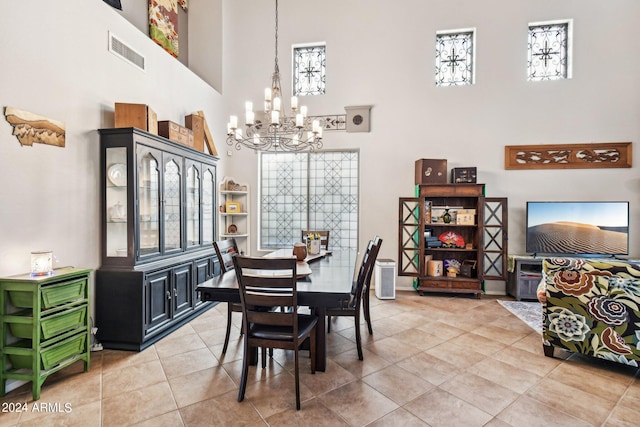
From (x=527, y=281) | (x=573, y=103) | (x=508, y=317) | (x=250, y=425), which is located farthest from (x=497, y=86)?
(x=250, y=425)

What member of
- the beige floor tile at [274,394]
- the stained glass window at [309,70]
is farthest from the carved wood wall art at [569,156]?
the beige floor tile at [274,394]

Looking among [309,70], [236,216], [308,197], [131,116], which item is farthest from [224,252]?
[309,70]

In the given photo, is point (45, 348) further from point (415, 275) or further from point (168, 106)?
point (415, 275)

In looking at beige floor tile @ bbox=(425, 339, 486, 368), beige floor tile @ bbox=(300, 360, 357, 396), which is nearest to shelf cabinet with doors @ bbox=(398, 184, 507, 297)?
beige floor tile @ bbox=(425, 339, 486, 368)

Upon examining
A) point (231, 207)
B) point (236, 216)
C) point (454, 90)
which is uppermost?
point (454, 90)

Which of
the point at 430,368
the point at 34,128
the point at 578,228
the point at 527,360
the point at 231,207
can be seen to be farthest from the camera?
the point at 231,207

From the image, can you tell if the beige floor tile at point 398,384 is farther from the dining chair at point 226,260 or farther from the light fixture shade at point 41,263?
the light fixture shade at point 41,263

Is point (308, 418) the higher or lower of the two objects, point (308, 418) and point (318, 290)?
the lower

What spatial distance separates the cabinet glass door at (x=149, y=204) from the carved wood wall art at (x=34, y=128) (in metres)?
0.62

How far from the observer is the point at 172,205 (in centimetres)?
330

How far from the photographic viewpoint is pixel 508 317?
3.64 meters

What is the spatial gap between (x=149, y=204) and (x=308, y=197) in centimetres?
275

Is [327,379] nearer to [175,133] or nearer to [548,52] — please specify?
[175,133]

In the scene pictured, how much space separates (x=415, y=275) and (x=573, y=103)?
362cm
